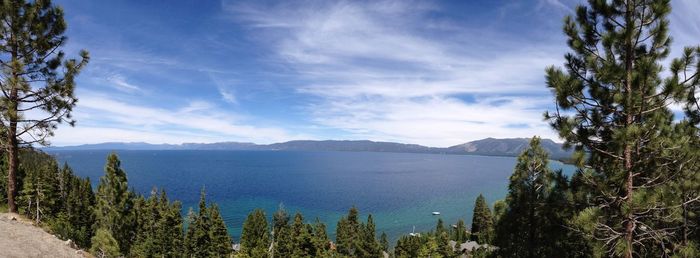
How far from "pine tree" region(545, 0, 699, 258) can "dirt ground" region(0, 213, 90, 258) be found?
15.4 metres

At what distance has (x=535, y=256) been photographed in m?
14.1

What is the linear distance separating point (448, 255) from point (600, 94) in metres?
41.6

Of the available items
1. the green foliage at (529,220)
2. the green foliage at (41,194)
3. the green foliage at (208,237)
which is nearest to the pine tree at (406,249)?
the green foliage at (208,237)

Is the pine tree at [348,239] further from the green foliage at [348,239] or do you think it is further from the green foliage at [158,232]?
the green foliage at [158,232]

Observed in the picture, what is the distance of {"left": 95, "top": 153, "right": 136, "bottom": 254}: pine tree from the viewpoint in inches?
1210

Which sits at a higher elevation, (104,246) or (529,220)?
(529,220)

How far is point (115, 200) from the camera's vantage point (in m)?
30.9

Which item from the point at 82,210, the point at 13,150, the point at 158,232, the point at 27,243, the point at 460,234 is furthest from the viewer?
the point at 460,234

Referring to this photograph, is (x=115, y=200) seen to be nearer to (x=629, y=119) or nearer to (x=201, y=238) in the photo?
(x=201, y=238)

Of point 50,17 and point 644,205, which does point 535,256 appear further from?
point 50,17

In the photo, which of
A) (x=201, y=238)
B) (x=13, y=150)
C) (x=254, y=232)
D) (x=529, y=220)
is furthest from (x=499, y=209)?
(x=254, y=232)

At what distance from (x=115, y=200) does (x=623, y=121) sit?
3632 cm

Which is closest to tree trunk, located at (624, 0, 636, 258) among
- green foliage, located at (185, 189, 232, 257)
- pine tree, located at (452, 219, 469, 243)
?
green foliage, located at (185, 189, 232, 257)

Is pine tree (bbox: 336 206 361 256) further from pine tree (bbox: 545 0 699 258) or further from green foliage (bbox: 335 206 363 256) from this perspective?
pine tree (bbox: 545 0 699 258)
